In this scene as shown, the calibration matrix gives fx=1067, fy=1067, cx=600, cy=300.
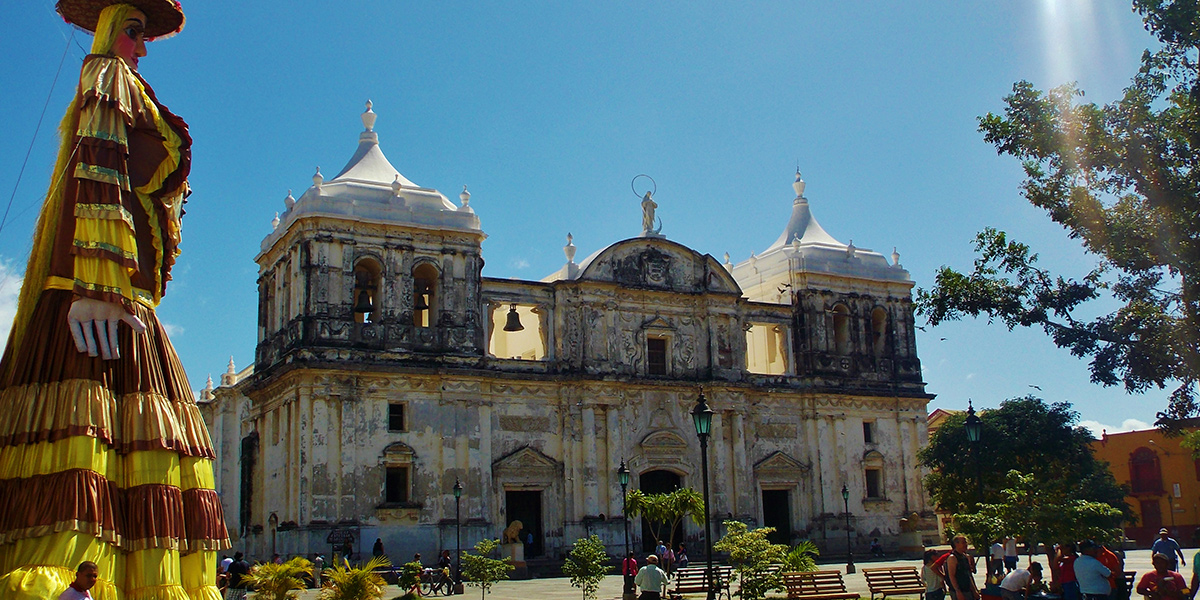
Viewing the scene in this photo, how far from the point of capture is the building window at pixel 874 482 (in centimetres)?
3594

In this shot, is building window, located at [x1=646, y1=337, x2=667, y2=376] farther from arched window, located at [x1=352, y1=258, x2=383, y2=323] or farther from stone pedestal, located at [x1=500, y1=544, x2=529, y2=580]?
arched window, located at [x1=352, y1=258, x2=383, y2=323]

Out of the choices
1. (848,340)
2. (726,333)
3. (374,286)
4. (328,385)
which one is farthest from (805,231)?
(328,385)

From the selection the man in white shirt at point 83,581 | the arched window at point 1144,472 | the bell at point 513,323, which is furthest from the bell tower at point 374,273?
the arched window at point 1144,472

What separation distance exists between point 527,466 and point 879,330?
14.5 meters

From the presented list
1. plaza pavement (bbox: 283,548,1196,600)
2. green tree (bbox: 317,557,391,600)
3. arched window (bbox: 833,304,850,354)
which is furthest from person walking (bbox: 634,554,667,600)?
arched window (bbox: 833,304,850,354)

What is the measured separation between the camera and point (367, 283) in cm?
3034

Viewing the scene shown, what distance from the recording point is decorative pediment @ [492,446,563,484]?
3016 centimetres

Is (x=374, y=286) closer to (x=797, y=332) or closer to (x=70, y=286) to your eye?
(x=797, y=332)

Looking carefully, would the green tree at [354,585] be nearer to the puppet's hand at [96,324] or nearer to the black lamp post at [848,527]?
the puppet's hand at [96,324]

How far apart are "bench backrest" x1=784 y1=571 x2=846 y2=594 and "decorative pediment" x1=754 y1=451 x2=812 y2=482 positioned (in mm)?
14499

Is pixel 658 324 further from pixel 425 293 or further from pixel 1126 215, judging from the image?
pixel 1126 215

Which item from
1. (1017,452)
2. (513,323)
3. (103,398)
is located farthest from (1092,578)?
(1017,452)

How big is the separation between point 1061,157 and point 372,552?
19.8 metres

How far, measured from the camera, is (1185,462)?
4753cm
